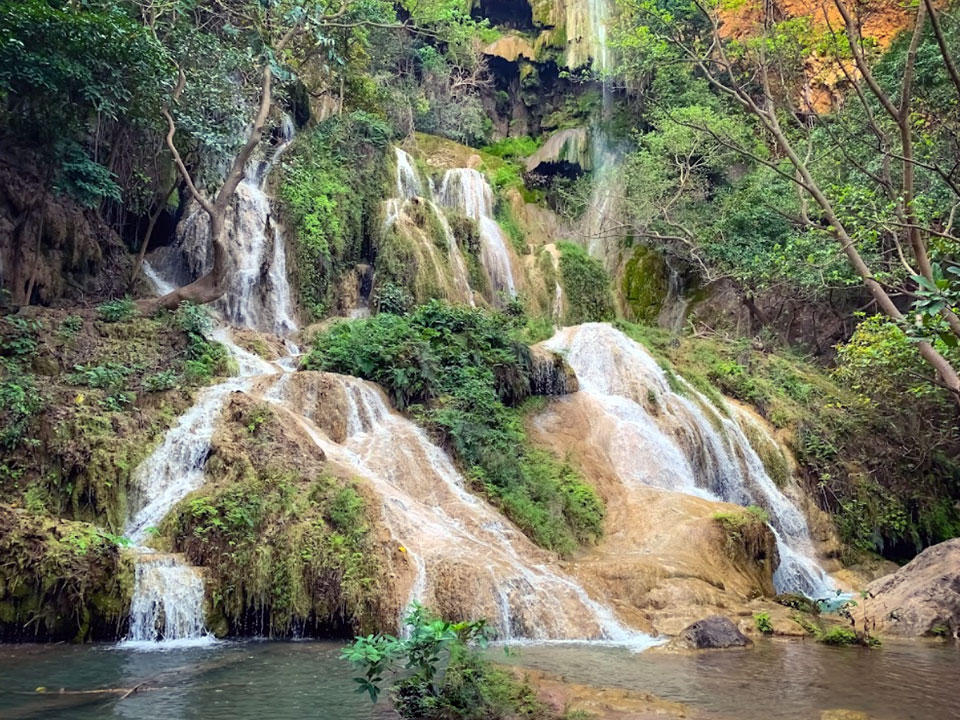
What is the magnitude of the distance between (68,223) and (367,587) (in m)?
10.7

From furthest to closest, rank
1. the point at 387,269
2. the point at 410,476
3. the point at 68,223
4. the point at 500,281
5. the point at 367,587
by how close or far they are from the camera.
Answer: the point at 500,281 < the point at 387,269 < the point at 68,223 < the point at 410,476 < the point at 367,587

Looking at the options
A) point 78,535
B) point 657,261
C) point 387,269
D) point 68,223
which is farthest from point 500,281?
point 78,535

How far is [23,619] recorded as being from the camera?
794cm

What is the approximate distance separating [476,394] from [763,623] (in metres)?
6.39

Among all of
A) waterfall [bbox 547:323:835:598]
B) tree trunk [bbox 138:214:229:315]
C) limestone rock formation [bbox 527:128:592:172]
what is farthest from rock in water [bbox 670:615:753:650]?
limestone rock formation [bbox 527:128:592:172]

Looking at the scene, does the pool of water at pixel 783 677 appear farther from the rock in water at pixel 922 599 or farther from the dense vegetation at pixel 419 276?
the dense vegetation at pixel 419 276

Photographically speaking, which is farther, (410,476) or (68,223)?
(68,223)

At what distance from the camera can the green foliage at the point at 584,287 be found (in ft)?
77.7

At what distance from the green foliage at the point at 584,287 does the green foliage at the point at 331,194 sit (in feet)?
21.5

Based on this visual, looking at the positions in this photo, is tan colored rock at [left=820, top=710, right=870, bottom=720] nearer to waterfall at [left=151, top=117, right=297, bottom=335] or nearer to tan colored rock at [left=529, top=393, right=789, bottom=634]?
tan colored rock at [left=529, top=393, right=789, bottom=634]

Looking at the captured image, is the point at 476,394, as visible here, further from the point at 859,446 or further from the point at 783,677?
the point at 859,446

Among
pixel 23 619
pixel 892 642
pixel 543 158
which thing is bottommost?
pixel 892 642

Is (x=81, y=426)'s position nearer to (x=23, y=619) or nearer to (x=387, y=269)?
(x=23, y=619)

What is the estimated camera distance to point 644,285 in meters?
26.6
